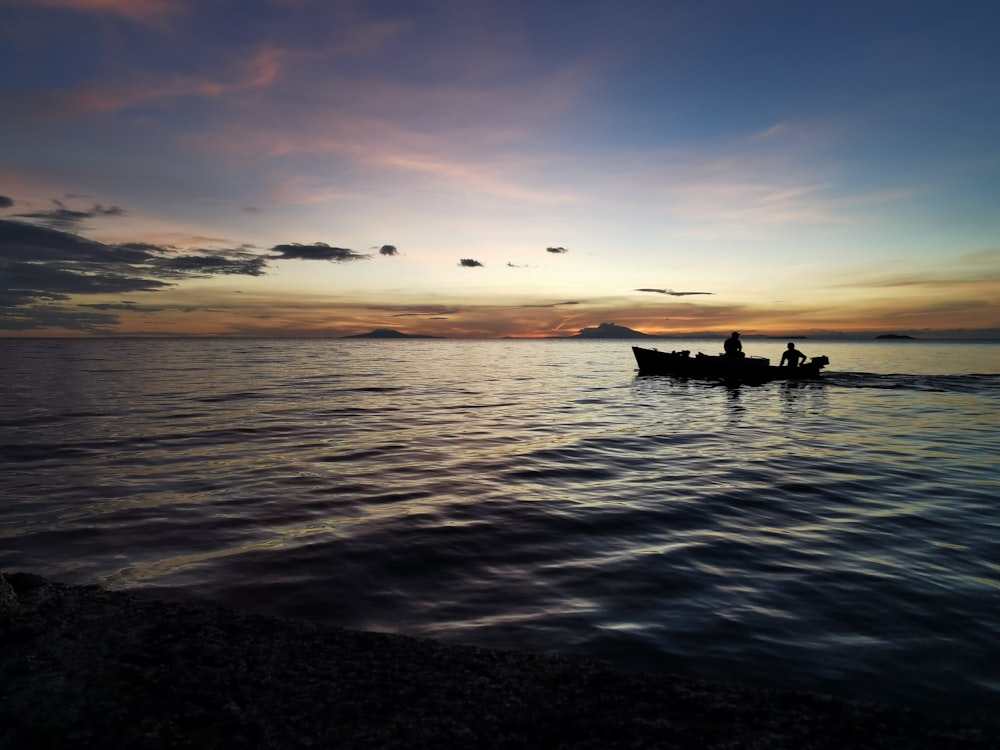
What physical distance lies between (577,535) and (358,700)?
5.70 metres

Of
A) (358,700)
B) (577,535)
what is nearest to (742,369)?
(577,535)

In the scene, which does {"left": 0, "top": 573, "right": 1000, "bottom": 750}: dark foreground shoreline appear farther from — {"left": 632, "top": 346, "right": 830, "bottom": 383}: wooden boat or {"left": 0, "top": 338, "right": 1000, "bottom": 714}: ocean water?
{"left": 632, "top": 346, "right": 830, "bottom": 383}: wooden boat

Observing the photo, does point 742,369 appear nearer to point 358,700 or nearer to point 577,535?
point 577,535

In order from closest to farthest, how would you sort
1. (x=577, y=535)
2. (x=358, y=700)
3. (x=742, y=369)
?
(x=358, y=700) < (x=577, y=535) < (x=742, y=369)

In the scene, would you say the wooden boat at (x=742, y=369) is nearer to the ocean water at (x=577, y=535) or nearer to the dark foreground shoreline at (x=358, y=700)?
the ocean water at (x=577, y=535)

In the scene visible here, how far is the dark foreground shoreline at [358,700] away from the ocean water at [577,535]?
2.59 feet

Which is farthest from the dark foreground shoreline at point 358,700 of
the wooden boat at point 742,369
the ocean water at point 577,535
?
the wooden boat at point 742,369

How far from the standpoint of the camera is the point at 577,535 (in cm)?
903

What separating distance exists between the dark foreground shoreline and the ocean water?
0.79 metres

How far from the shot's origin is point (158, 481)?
12383 millimetres

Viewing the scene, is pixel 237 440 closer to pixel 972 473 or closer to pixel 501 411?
pixel 501 411

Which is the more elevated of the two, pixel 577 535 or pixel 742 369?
pixel 742 369

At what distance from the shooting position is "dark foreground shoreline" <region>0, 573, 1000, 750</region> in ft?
11.3

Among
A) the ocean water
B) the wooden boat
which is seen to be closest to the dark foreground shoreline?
the ocean water
